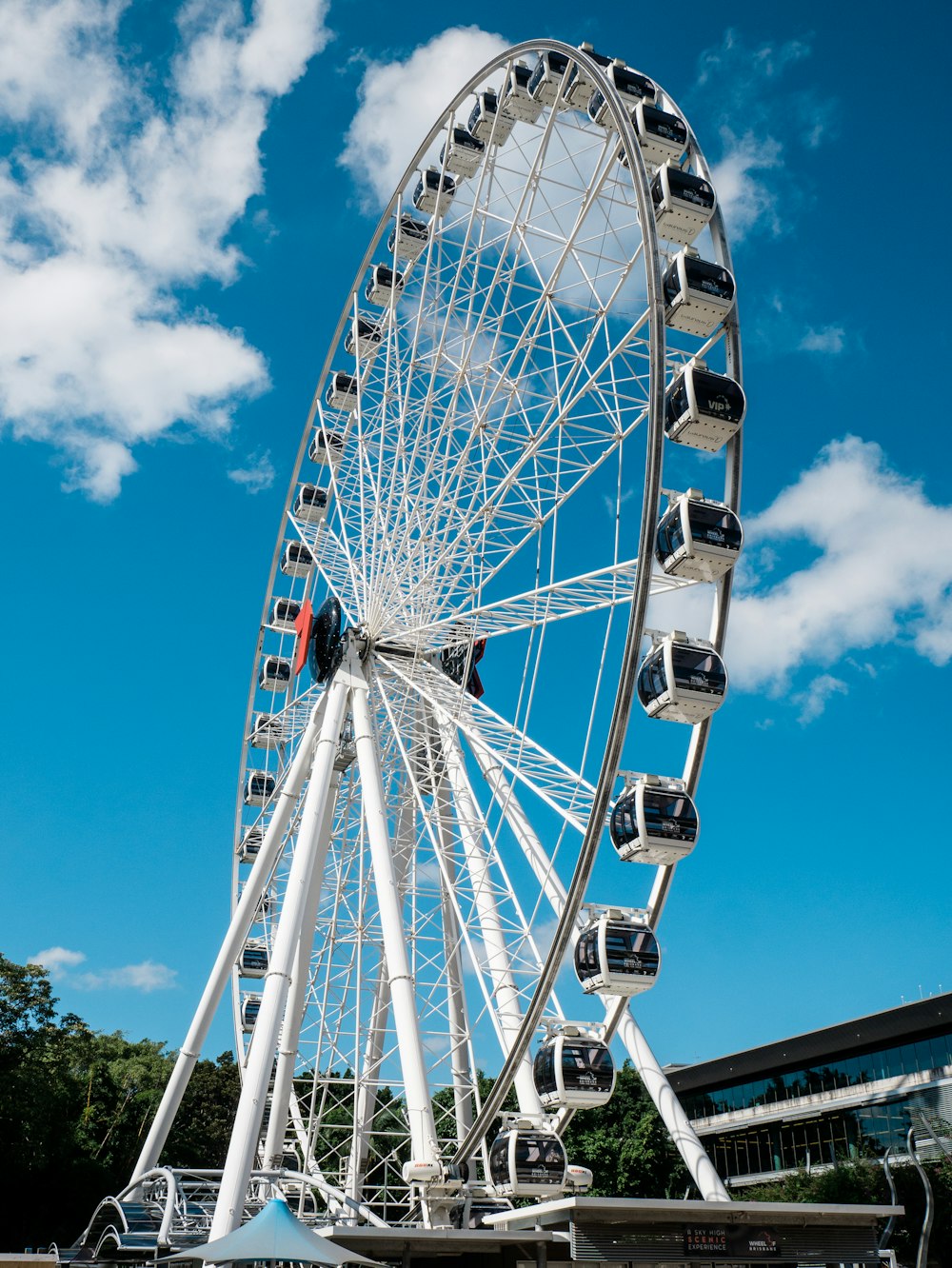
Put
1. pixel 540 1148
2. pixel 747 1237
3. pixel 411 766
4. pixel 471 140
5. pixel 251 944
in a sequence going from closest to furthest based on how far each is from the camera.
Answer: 1. pixel 747 1237
2. pixel 540 1148
3. pixel 411 766
4. pixel 471 140
5. pixel 251 944

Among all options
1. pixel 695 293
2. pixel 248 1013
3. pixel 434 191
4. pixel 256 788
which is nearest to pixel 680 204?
pixel 695 293

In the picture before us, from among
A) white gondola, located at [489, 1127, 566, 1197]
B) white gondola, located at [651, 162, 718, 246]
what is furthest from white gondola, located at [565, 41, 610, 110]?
white gondola, located at [489, 1127, 566, 1197]

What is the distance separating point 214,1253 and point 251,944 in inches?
735

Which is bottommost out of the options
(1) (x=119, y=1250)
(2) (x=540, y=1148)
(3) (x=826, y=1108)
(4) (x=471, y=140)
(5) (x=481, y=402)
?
(1) (x=119, y=1250)

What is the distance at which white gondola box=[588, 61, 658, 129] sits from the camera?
2116 centimetres

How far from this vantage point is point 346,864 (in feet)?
82.9

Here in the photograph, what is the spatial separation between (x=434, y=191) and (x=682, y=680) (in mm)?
16303

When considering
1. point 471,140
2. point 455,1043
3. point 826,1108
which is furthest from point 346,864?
point 826,1108

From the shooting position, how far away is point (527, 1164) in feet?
54.4

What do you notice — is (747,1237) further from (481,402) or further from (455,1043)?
(481,402)

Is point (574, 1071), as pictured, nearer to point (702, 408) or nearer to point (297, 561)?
point (702, 408)

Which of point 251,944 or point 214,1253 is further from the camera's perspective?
point 251,944

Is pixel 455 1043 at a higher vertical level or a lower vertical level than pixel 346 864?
lower

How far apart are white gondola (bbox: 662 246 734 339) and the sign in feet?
43.2
